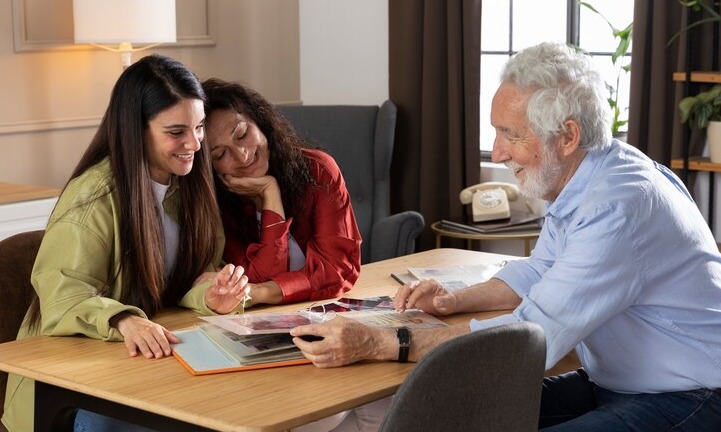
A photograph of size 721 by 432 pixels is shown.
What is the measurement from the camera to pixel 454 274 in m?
3.03

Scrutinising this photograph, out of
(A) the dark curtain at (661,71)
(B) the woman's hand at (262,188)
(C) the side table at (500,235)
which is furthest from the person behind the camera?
(C) the side table at (500,235)

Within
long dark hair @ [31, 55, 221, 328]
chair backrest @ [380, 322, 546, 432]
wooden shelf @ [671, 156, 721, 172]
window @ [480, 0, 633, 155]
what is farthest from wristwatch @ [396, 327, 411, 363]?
window @ [480, 0, 633, 155]

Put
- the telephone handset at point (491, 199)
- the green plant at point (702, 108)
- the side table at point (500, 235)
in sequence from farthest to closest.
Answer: the telephone handset at point (491, 199)
the side table at point (500, 235)
the green plant at point (702, 108)

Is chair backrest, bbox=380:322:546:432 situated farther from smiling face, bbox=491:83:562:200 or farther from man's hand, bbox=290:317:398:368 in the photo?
smiling face, bbox=491:83:562:200

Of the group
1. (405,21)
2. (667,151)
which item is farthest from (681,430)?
(405,21)

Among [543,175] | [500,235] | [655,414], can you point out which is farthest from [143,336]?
[500,235]

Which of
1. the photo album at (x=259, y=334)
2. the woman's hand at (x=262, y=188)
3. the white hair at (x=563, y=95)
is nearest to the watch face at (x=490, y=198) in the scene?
the woman's hand at (x=262, y=188)

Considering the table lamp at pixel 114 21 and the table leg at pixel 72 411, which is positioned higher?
the table lamp at pixel 114 21

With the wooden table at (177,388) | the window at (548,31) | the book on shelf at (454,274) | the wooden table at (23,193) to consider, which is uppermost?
the window at (548,31)

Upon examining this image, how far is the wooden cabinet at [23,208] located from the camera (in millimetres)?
4051

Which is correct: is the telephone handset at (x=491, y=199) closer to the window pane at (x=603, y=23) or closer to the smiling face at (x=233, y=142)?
the window pane at (x=603, y=23)

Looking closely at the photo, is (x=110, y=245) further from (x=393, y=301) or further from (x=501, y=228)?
(x=501, y=228)

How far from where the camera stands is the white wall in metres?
5.76

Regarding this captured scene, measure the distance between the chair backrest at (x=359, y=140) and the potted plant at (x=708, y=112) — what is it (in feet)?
4.83
